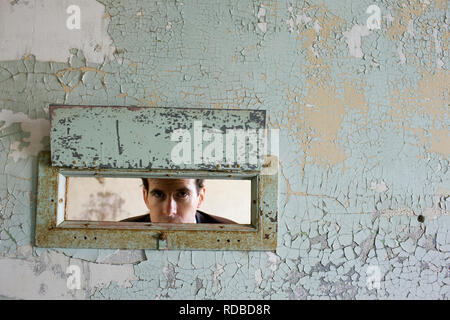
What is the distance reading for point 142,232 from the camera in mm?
1466

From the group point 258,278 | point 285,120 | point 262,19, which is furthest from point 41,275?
point 262,19

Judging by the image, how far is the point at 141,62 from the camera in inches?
59.7

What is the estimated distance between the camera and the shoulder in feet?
5.01

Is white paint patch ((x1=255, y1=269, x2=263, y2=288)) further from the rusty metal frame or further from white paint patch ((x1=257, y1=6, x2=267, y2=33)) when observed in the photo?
white paint patch ((x1=257, y1=6, x2=267, y2=33))

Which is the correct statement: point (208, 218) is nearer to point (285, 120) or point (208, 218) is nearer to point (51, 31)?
point (285, 120)

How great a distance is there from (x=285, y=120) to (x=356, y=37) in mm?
414

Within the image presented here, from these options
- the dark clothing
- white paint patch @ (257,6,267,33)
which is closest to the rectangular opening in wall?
the dark clothing

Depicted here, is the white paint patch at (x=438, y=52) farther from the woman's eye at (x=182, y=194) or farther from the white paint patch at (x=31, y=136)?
the white paint patch at (x=31, y=136)

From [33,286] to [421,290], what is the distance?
1416mm

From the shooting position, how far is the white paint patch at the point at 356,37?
60.4 inches

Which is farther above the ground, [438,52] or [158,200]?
[438,52]

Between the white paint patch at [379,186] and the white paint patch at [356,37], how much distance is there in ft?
1.57

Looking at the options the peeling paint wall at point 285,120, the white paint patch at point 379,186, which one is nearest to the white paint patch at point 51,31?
the peeling paint wall at point 285,120

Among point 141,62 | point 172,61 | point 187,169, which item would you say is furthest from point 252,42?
point 187,169
